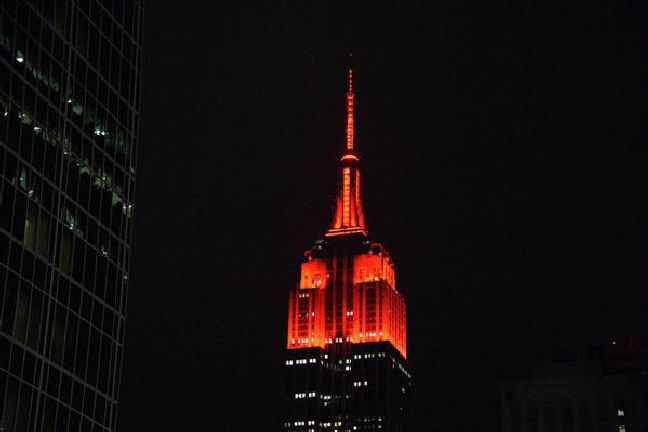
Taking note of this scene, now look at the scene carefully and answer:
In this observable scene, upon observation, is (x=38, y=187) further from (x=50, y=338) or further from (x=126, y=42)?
(x=126, y=42)

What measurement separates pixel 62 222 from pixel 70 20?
14964 millimetres

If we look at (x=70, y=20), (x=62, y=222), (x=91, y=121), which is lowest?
(x=62, y=222)

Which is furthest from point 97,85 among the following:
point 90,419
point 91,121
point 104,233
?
point 90,419

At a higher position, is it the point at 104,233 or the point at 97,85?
the point at 97,85

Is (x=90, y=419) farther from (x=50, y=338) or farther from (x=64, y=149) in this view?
(x=64, y=149)

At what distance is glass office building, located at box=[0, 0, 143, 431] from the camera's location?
7956cm

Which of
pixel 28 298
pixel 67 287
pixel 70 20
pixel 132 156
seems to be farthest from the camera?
pixel 132 156

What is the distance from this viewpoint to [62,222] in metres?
86.6

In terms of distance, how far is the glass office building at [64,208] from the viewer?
79562mm

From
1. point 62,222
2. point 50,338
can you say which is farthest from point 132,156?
point 50,338

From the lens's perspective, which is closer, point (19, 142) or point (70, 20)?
point (19, 142)

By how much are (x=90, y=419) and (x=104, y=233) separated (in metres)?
13.5

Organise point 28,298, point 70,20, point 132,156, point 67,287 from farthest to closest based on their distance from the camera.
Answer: point 132,156, point 70,20, point 67,287, point 28,298

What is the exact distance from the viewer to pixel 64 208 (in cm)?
8706
